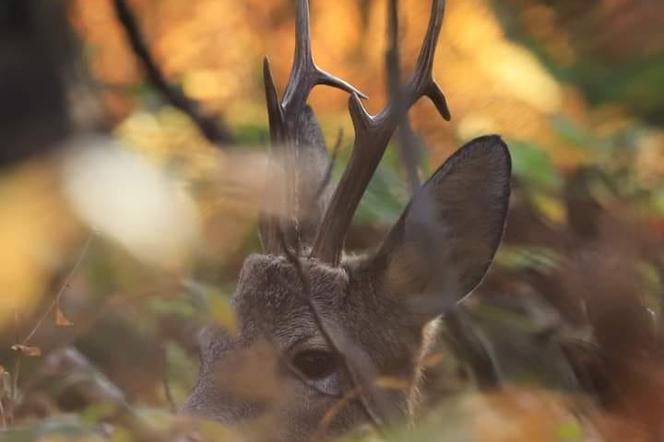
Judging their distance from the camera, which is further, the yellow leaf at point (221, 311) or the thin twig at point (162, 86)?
the thin twig at point (162, 86)

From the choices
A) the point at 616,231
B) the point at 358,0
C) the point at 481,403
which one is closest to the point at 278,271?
the point at 616,231

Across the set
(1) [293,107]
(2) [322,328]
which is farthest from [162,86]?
(2) [322,328]

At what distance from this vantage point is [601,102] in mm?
6520

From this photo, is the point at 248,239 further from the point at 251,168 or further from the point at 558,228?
the point at 558,228

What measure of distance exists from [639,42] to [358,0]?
3.90 metres

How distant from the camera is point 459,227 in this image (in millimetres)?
6027

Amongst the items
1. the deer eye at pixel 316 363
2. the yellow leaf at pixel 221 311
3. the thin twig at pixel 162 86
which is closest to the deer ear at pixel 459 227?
the deer eye at pixel 316 363

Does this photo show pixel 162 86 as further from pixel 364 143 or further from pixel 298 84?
pixel 364 143

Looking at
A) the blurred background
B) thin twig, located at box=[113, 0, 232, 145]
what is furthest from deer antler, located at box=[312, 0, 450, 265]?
thin twig, located at box=[113, 0, 232, 145]

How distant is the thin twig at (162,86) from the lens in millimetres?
8359

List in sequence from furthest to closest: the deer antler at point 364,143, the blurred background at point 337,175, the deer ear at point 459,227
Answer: the deer ear at point 459,227, the deer antler at point 364,143, the blurred background at point 337,175

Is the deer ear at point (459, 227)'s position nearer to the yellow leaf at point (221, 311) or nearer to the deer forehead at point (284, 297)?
the deer forehead at point (284, 297)

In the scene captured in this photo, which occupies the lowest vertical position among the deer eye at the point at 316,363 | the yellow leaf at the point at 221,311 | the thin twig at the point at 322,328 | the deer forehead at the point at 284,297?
the deer eye at the point at 316,363

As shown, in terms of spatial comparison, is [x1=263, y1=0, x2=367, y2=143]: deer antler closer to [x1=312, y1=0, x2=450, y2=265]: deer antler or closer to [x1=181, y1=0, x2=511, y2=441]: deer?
[x1=181, y1=0, x2=511, y2=441]: deer
